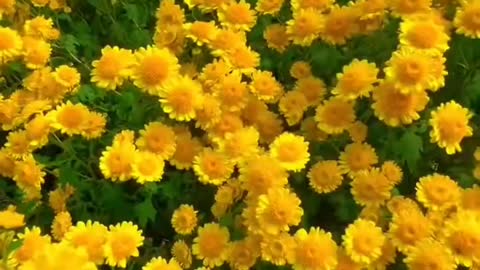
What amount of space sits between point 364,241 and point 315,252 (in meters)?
0.12

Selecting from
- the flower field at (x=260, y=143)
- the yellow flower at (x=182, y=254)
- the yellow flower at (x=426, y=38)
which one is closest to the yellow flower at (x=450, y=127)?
the flower field at (x=260, y=143)

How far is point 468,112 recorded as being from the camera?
2.47 metres

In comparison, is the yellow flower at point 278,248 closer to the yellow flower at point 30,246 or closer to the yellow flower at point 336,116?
the yellow flower at point 336,116

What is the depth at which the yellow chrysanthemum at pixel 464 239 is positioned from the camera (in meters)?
2.22

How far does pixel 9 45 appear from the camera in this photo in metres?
3.02

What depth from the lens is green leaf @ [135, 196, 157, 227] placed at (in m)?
2.59

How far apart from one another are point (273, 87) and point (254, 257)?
60cm

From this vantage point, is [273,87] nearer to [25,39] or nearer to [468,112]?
[468,112]

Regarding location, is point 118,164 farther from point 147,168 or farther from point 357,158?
point 357,158

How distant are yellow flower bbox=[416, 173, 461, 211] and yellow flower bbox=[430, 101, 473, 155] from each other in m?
0.09

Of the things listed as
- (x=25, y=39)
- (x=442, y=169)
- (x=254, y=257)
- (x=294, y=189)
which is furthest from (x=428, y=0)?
(x=25, y=39)

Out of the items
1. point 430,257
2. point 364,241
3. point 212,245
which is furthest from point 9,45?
point 430,257

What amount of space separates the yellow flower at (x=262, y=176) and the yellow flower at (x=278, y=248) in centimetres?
14

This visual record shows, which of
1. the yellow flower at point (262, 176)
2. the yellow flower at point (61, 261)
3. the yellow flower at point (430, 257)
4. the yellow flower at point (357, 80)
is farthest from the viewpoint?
the yellow flower at point (357, 80)
